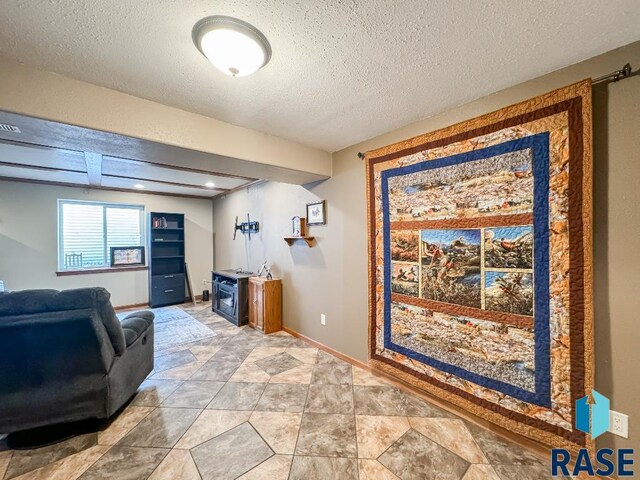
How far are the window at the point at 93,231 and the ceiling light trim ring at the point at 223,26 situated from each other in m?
4.99

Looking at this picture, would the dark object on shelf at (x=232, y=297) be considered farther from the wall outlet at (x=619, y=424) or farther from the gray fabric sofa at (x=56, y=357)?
the wall outlet at (x=619, y=424)

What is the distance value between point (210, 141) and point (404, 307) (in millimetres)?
2149

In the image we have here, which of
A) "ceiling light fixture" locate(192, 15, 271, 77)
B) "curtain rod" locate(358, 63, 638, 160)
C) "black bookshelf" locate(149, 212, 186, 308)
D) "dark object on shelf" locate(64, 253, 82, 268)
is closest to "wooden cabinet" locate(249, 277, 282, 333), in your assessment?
"black bookshelf" locate(149, 212, 186, 308)

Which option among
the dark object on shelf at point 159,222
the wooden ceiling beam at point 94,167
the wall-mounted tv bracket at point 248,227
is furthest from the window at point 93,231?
the wall-mounted tv bracket at point 248,227

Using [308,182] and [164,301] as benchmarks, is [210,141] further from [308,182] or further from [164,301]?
[164,301]

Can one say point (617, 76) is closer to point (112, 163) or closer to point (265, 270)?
point (265, 270)

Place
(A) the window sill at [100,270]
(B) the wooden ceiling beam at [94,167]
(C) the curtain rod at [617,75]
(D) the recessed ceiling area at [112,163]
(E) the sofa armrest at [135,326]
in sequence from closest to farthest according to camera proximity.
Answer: (C) the curtain rod at [617,75], (D) the recessed ceiling area at [112,163], (E) the sofa armrest at [135,326], (B) the wooden ceiling beam at [94,167], (A) the window sill at [100,270]

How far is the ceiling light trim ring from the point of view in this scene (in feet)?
3.77

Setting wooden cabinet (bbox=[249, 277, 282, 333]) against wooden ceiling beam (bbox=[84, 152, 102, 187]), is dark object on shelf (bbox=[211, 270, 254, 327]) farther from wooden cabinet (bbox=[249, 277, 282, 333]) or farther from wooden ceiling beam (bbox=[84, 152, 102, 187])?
wooden ceiling beam (bbox=[84, 152, 102, 187])

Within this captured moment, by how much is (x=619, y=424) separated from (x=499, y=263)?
0.97m

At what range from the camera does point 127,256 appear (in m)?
5.07

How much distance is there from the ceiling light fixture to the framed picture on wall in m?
1.82

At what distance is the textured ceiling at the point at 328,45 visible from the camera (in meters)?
1.11

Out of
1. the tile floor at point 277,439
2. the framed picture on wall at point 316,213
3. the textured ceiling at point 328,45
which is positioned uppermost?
the textured ceiling at point 328,45
